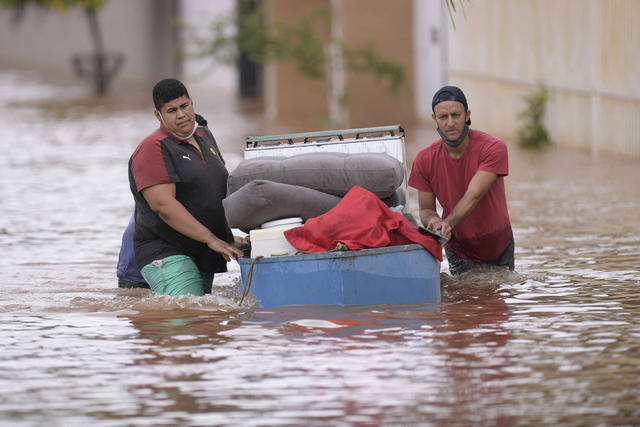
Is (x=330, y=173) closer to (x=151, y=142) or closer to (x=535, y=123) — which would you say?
(x=151, y=142)

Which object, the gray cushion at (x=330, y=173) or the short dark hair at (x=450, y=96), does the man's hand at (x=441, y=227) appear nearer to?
the gray cushion at (x=330, y=173)

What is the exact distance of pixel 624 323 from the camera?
6.06 metres

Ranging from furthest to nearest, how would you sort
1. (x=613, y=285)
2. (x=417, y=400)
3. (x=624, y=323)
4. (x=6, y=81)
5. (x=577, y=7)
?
(x=6, y=81) < (x=577, y=7) < (x=613, y=285) < (x=624, y=323) < (x=417, y=400)

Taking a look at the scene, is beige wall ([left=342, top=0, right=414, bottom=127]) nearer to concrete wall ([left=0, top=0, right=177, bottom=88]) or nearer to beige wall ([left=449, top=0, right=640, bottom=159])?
beige wall ([left=449, top=0, right=640, bottom=159])

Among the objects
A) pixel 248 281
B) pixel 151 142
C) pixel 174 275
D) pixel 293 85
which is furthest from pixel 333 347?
pixel 293 85

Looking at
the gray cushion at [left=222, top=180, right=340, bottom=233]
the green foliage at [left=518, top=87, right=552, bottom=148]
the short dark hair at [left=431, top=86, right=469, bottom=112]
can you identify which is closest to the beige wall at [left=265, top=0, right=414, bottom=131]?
the green foliage at [left=518, top=87, right=552, bottom=148]

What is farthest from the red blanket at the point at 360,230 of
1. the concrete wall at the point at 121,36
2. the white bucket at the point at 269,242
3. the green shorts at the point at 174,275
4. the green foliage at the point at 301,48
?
the concrete wall at the point at 121,36

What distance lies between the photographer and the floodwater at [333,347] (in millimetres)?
4699

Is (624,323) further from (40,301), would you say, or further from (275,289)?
(40,301)

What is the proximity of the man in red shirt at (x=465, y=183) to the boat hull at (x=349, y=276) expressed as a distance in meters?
0.44

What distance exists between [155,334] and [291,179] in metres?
1.13

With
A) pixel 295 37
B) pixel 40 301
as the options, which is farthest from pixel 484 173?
pixel 295 37

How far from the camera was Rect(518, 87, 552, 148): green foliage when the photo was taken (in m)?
17.1

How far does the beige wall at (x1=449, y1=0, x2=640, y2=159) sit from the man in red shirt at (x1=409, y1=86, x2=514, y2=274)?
7.43m
